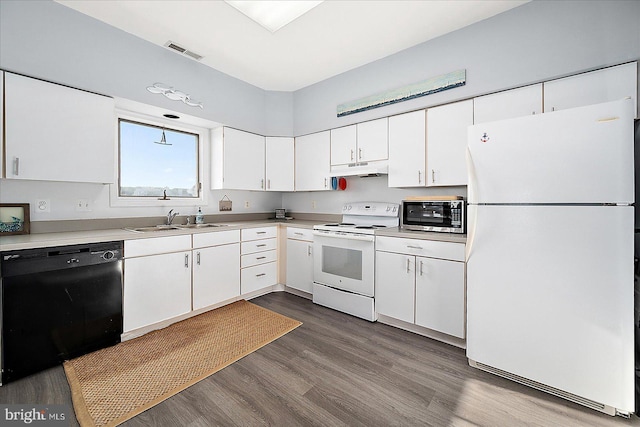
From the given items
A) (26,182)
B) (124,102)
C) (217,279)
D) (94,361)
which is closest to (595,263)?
(217,279)

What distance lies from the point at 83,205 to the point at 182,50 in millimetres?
1812

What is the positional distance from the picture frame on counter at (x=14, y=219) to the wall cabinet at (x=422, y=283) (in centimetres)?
298

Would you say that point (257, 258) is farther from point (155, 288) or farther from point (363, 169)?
point (363, 169)

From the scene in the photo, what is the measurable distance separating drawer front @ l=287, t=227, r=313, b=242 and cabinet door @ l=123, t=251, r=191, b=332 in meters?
1.24

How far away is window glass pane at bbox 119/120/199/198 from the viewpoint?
2965 millimetres

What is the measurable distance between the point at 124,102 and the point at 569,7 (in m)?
3.81

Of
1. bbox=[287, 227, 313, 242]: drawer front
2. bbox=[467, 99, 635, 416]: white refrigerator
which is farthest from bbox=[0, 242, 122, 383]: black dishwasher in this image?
bbox=[467, 99, 635, 416]: white refrigerator

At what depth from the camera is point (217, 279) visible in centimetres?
301

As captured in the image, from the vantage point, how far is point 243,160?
144 inches

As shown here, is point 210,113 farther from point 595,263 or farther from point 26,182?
point 595,263

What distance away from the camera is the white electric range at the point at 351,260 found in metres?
2.81

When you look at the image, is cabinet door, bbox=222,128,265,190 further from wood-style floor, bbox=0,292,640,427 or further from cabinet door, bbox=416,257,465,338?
cabinet door, bbox=416,257,465,338

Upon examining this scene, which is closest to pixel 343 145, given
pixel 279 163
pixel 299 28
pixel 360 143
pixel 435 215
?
pixel 360 143

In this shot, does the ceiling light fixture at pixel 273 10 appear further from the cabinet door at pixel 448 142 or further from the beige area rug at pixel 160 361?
the beige area rug at pixel 160 361
